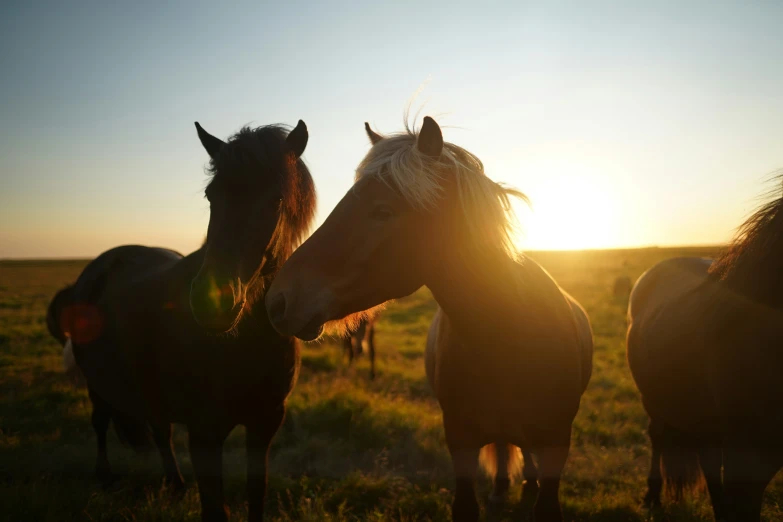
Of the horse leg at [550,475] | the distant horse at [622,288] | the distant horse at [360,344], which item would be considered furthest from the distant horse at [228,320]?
the distant horse at [622,288]

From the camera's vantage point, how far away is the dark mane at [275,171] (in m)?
2.67

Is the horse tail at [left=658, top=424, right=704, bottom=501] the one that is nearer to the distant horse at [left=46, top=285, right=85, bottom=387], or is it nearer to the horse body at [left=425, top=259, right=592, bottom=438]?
the horse body at [left=425, top=259, right=592, bottom=438]

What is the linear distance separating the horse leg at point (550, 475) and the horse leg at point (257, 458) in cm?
185

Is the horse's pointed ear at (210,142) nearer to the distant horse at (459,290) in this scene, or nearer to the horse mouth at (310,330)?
the distant horse at (459,290)

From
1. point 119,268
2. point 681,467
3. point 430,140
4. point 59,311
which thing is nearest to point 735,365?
point 430,140

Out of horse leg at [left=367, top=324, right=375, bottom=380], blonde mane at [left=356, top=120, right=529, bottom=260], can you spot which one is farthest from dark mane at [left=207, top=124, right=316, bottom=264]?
horse leg at [left=367, top=324, right=375, bottom=380]

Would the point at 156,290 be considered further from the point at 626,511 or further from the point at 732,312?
the point at 626,511

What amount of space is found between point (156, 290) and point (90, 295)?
183cm

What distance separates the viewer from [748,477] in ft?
7.86

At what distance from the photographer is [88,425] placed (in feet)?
21.1

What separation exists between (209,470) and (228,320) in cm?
117

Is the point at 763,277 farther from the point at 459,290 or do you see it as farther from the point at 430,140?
the point at 430,140

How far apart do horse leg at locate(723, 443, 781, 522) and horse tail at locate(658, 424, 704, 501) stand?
1.86 meters

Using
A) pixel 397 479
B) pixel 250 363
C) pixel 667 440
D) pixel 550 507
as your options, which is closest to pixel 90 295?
pixel 250 363
